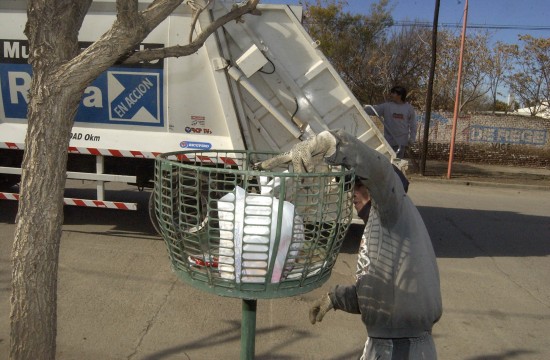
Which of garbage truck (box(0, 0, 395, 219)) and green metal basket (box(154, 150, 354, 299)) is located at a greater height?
garbage truck (box(0, 0, 395, 219))

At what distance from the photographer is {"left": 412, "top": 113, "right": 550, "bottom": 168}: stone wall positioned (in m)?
18.0

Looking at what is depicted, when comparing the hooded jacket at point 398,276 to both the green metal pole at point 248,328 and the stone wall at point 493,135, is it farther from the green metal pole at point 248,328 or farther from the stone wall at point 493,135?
the stone wall at point 493,135

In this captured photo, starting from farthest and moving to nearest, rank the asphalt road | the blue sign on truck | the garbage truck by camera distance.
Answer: the blue sign on truck, the garbage truck, the asphalt road

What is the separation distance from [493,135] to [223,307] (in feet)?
52.9

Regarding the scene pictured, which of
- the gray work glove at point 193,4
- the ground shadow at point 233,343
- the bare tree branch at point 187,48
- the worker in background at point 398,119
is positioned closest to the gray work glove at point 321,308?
the bare tree branch at point 187,48

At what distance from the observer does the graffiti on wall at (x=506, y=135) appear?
60.0 feet

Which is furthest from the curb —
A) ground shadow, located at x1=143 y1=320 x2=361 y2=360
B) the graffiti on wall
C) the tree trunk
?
the tree trunk

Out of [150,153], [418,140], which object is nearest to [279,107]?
[150,153]

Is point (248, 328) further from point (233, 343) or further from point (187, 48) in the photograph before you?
point (233, 343)

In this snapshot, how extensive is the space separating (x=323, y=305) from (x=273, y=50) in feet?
13.5

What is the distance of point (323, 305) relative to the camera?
247cm

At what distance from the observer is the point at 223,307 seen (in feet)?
15.3

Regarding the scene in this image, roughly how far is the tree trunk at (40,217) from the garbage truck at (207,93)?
151 inches

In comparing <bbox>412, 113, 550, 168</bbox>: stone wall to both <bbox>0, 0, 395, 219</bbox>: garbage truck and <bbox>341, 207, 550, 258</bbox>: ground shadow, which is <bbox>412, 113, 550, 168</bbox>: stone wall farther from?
<bbox>0, 0, 395, 219</bbox>: garbage truck
